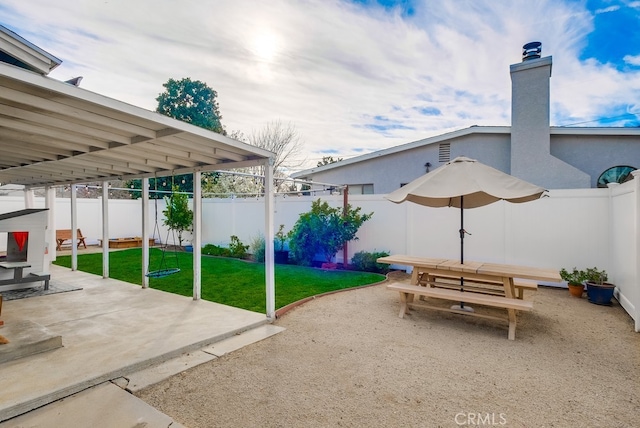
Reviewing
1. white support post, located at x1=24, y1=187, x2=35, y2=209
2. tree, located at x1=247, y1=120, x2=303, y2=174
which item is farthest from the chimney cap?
tree, located at x1=247, y1=120, x2=303, y2=174

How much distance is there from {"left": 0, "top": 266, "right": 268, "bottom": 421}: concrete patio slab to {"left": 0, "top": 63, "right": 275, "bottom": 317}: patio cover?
2.27 ft

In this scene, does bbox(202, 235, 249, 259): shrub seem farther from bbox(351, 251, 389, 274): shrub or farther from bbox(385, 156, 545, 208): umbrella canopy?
bbox(385, 156, 545, 208): umbrella canopy

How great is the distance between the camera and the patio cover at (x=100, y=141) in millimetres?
2795

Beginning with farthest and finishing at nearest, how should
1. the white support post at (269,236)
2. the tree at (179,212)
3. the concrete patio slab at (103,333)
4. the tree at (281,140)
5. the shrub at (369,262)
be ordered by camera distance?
the tree at (281,140), the tree at (179,212), the shrub at (369,262), the white support post at (269,236), the concrete patio slab at (103,333)

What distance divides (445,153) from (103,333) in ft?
32.8

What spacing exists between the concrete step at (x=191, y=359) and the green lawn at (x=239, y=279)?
2.84 feet

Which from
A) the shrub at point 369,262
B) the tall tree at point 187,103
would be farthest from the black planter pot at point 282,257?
the tall tree at point 187,103

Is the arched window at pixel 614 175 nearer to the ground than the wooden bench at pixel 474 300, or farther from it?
farther from it

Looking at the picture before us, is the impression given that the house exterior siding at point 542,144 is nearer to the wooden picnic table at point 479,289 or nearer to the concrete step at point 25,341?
the wooden picnic table at point 479,289

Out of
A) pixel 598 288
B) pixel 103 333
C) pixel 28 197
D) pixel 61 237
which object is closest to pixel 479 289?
pixel 598 288

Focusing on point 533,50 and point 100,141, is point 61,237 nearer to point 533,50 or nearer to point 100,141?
point 100,141

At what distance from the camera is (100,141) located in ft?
14.3

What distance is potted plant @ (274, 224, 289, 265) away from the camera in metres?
9.80

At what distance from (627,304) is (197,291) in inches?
275
